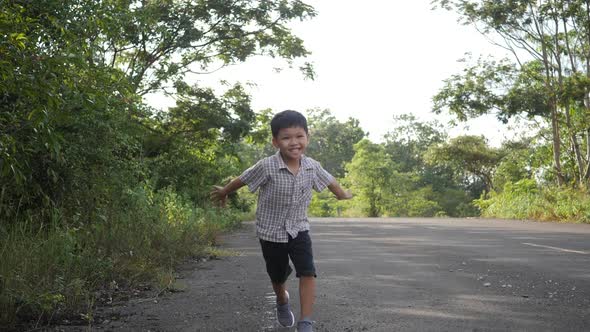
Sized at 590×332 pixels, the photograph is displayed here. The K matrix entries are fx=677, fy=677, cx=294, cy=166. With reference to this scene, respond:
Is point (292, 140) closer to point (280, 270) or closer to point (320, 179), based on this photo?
point (320, 179)

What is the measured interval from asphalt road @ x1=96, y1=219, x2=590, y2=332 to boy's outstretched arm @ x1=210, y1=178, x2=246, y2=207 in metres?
1.00

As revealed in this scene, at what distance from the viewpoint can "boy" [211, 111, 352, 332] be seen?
517cm

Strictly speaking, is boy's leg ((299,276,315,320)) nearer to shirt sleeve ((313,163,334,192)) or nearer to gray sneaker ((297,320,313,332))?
gray sneaker ((297,320,313,332))

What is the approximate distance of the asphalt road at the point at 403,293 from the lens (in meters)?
5.41

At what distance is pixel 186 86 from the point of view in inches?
769

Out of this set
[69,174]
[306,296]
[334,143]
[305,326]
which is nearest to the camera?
[305,326]

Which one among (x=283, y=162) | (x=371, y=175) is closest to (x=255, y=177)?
(x=283, y=162)

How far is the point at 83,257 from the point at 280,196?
2783mm

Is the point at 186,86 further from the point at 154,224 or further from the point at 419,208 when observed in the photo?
the point at 419,208

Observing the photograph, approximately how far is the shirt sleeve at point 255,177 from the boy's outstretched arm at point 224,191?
0.10 metres

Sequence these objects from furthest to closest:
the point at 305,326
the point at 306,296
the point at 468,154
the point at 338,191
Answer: the point at 468,154 < the point at 338,191 < the point at 306,296 < the point at 305,326

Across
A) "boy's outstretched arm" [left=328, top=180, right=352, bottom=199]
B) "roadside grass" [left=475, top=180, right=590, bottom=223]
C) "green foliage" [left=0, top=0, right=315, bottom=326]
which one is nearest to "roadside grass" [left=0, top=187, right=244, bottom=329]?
"green foliage" [left=0, top=0, right=315, bottom=326]

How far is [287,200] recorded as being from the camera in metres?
5.30

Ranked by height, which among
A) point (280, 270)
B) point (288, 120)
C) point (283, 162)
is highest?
point (288, 120)
